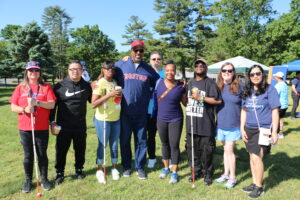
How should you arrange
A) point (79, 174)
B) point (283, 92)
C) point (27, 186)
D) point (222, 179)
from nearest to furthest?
point (27, 186)
point (222, 179)
point (79, 174)
point (283, 92)

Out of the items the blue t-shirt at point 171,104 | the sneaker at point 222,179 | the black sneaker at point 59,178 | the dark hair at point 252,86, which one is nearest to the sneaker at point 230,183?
the sneaker at point 222,179

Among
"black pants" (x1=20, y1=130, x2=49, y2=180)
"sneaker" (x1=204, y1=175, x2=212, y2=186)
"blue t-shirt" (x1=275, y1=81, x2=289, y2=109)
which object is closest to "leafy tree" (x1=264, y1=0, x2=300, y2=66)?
"blue t-shirt" (x1=275, y1=81, x2=289, y2=109)

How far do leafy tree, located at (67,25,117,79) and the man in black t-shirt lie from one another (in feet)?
110

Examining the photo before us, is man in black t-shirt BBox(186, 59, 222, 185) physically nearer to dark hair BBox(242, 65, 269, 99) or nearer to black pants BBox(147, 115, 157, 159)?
dark hair BBox(242, 65, 269, 99)

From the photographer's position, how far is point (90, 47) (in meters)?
36.0

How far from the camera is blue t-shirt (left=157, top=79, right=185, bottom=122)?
3951mm

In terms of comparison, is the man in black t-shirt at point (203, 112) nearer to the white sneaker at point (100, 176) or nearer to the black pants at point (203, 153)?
the black pants at point (203, 153)

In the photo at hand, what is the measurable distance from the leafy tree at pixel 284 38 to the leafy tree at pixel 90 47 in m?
25.5

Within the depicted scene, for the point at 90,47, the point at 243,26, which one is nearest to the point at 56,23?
the point at 90,47

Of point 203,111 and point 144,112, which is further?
point 144,112

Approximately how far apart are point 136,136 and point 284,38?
37.2 metres

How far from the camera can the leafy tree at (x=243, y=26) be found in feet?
105

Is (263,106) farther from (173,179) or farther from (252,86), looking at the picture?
(173,179)

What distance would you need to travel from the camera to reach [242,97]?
3645 millimetres
